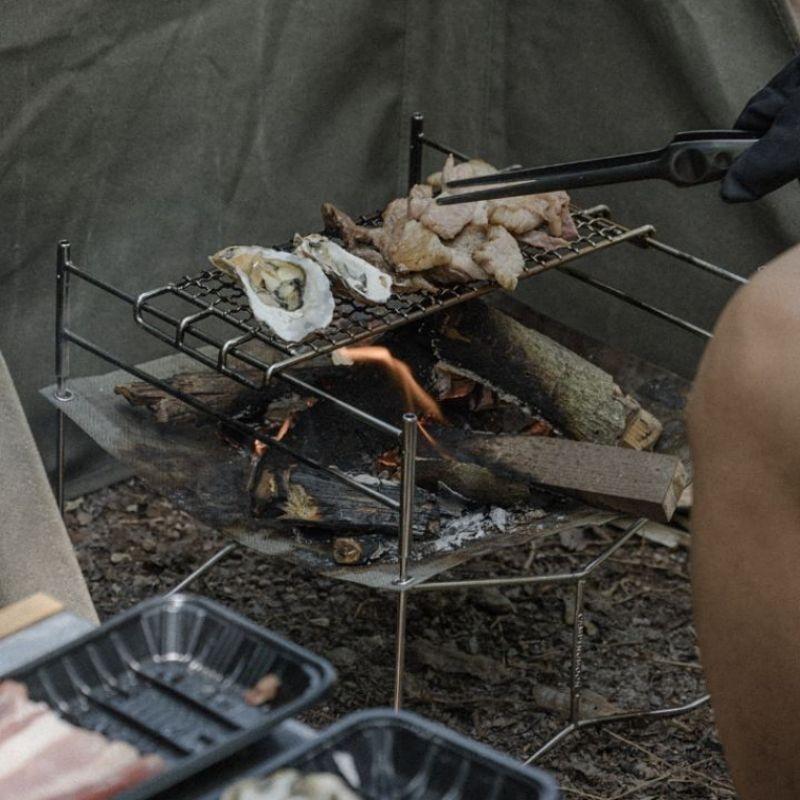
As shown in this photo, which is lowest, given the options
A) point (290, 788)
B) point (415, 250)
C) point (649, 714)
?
point (649, 714)

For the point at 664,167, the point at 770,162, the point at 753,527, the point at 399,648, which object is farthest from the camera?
the point at 399,648

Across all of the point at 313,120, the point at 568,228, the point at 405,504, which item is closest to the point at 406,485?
the point at 405,504

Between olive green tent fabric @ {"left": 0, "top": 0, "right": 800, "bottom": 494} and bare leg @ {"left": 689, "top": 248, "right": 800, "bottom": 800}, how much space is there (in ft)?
6.93

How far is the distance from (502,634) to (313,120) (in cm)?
150

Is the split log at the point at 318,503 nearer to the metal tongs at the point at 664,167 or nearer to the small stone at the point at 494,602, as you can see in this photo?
the small stone at the point at 494,602

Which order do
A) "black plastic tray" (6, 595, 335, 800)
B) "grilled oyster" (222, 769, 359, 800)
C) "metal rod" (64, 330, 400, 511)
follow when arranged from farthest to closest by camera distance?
"metal rod" (64, 330, 400, 511), "black plastic tray" (6, 595, 335, 800), "grilled oyster" (222, 769, 359, 800)

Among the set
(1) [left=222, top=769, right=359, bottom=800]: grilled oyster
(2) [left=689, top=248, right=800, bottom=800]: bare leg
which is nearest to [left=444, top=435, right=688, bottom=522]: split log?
(2) [left=689, top=248, right=800, bottom=800]: bare leg

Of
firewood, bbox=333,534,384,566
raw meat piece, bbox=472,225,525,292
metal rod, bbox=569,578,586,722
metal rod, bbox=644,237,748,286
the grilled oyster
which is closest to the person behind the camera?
the grilled oyster

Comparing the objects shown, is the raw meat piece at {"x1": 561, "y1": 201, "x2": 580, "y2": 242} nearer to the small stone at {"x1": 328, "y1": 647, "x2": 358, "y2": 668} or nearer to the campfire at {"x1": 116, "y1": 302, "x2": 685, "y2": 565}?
the campfire at {"x1": 116, "y1": 302, "x2": 685, "y2": 565}

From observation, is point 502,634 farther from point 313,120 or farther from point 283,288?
point 313,120

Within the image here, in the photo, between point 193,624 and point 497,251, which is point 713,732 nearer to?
point 497,251

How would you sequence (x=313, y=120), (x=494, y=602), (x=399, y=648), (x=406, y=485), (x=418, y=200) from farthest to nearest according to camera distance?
(x=313, y=120) < (x=494, y=602) < (x=418, y=200) < (x=399, y=648) < (x=406, y=485)

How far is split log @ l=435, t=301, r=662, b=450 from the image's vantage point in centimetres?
312

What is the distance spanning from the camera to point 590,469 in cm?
287
